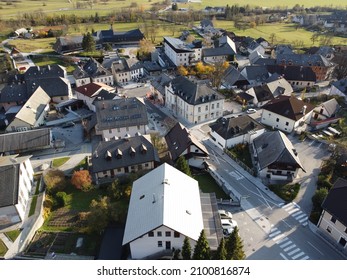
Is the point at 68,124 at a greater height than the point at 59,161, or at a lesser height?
greater

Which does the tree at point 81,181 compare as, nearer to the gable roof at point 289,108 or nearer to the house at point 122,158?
the house at point 122,158

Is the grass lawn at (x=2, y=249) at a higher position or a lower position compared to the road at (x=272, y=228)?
lower

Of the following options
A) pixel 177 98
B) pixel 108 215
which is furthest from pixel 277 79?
pixel 108 215

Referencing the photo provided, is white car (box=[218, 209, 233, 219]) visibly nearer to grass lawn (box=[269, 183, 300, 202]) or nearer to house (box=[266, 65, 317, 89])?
grass lawn (box=[269, 183, 300, 202])

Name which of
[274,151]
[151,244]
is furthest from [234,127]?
[151,244]

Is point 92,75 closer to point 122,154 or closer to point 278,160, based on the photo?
point 122,154

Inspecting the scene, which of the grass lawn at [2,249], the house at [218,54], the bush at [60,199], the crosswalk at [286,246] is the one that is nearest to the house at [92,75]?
the house at [218,54]

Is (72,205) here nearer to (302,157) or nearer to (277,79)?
(302,157)
